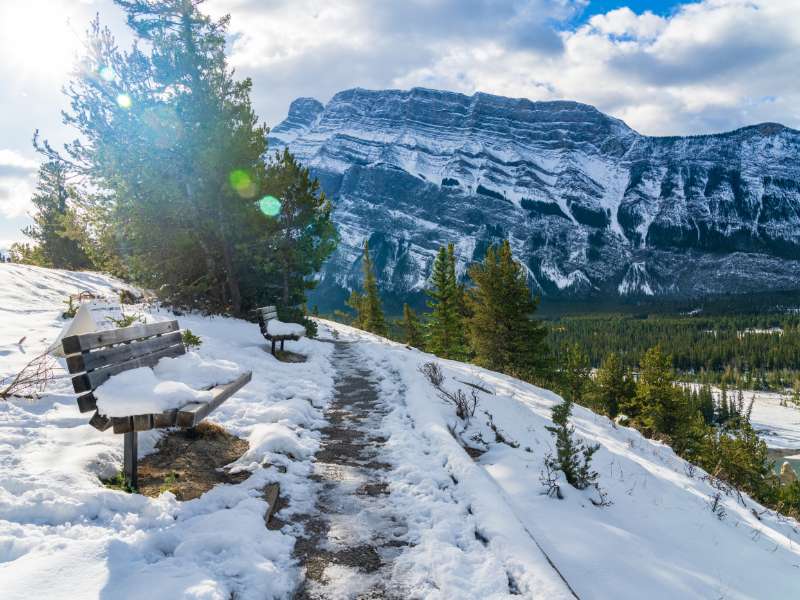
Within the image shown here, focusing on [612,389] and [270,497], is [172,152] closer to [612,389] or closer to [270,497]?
[270,497]

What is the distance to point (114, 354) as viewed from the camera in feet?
14.9

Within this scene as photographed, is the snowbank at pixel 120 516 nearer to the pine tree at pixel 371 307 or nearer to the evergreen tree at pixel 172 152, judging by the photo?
the evergreen tree at pixel 172 152

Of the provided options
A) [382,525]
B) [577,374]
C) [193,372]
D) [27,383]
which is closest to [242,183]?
[27,383]

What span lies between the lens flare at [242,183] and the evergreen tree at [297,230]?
2.92 metres

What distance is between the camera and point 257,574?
3.22m

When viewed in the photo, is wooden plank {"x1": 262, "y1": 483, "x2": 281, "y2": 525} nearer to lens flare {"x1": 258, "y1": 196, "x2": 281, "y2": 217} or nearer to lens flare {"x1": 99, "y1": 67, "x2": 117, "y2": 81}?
lens flare {"x1": 258, "y1": 196, "x2": 281, "y2": 217}

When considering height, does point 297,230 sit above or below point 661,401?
above

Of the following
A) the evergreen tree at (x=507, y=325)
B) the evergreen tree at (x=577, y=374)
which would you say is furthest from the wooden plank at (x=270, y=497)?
the evergreen tree at (x=577, y=374)

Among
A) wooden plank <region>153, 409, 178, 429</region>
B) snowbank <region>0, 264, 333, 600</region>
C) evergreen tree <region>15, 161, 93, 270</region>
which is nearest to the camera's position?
snowbank <region>0, 264, 333, 600</region>

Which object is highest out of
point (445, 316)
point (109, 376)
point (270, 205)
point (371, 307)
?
point (270, 205)

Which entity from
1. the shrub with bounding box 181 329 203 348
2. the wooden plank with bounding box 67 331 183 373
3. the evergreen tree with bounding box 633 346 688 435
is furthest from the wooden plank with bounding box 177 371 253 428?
the evergreen tree with bounding box 633 346 688 435

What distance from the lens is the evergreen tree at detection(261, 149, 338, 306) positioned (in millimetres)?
19844

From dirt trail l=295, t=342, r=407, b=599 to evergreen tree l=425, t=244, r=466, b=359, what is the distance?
3309 centimetres

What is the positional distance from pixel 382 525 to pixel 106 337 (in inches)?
129
